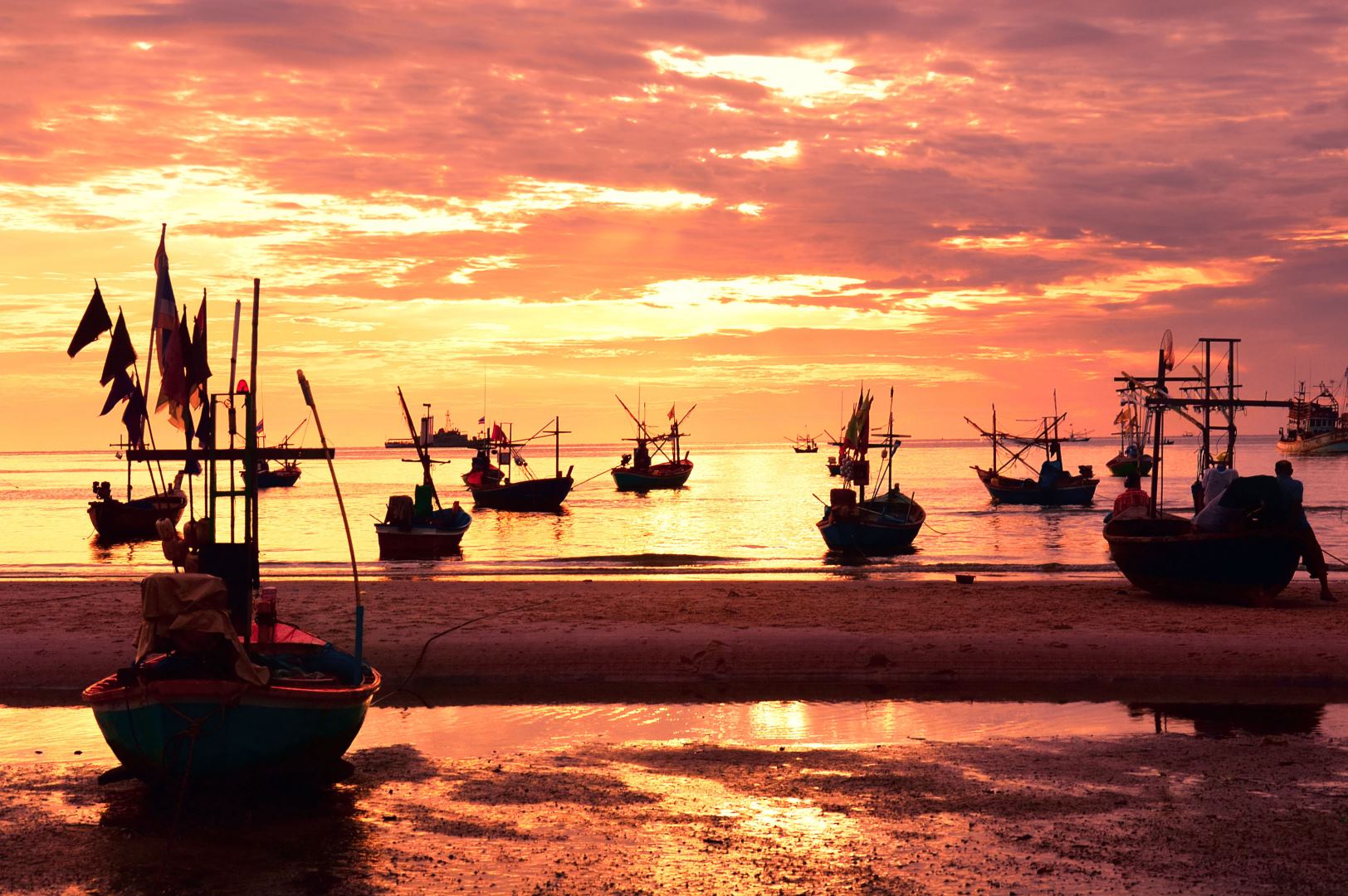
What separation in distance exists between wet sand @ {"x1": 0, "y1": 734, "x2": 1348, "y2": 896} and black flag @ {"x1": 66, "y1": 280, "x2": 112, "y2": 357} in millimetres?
11849

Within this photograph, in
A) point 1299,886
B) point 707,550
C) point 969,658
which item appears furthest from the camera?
point 707,550

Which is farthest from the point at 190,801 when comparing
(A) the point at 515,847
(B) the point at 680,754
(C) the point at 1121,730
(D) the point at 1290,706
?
(D) the point at 1290,706

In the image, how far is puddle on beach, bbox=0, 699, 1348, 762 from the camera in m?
12.6

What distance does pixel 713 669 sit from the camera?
16.2 meters

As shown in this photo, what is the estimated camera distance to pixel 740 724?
534 inches

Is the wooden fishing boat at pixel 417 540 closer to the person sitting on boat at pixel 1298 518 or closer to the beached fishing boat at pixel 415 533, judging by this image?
the beached fishing boat at pixel 415 533

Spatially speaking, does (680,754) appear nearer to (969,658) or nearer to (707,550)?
(969,658)

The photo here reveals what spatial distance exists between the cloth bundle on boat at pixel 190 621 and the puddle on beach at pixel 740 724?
2774 millimetres

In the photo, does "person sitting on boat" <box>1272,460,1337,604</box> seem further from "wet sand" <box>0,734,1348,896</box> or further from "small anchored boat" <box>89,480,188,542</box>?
"small anchored boat" <box>89,480,188,542</box>

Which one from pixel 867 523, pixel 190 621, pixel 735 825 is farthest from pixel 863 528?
pixel 190 621

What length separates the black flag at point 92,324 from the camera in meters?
21.6

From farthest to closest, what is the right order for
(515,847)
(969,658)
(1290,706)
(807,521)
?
1. (807,521)
2. (969,658)
3. (1290,706)
4. (515,847)

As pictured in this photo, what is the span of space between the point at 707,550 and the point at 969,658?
34.5 meters

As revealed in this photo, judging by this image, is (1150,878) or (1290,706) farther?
(1290,706)
